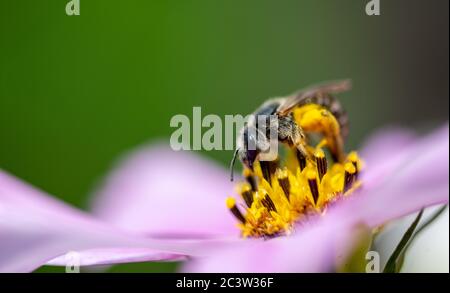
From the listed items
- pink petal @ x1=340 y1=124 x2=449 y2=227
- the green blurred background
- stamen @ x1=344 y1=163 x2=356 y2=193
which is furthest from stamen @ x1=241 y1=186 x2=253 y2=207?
the green blurred background

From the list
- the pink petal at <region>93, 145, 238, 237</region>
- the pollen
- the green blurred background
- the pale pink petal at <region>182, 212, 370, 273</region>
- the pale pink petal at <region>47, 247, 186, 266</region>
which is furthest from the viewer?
the green blurred background

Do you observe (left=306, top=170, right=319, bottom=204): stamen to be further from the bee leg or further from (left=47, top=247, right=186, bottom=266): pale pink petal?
(left=47, top=247, right=186, bottom=266): pale pink petal

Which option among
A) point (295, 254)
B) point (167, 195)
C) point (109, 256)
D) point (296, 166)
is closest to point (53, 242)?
point (109, 256)

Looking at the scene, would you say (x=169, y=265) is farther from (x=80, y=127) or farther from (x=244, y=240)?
(x=244, y=240)

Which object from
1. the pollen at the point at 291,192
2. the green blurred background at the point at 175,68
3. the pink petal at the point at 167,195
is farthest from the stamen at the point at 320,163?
the green blurred background at the point at 175,68

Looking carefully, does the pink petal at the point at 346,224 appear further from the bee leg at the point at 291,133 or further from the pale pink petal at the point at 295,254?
the bee leg at the point at 291,133

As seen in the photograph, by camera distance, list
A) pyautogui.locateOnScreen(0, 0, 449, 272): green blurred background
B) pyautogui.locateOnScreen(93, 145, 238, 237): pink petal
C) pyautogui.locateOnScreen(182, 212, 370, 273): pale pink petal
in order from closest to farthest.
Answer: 1. pyautogui.locateOnScreen(182, 212, 370, 273): pale pink petal
2. pyautogui.locateOnScreen(93, 145, 238, 237): pink petal
3. pyautogui.locateOnScreen(0, 0, 449, 272): green blurred background

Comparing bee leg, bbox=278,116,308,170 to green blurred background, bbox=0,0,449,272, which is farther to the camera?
green blurred background, bbox=0,0,449,272
